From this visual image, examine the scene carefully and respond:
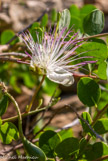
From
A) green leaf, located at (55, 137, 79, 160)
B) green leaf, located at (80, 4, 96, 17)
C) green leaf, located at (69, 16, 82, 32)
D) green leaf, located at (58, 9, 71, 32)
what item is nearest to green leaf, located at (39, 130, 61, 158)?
green leaf, located at (55, 137, 79, 160)

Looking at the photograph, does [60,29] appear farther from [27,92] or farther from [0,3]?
[0,3]

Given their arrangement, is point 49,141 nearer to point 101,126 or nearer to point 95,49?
point 101,126

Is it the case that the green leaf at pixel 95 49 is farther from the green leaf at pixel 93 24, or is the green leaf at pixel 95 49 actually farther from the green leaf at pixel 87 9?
the green leaf at pixel 87 9

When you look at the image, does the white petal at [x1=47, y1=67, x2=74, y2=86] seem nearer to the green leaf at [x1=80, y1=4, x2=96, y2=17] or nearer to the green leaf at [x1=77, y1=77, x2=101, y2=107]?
the green leaf at [x1=77, y1=77, x2=101, y2=107]

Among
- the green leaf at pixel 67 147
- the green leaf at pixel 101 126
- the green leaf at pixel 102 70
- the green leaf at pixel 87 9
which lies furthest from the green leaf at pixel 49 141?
the green leaf at pixel 87 9

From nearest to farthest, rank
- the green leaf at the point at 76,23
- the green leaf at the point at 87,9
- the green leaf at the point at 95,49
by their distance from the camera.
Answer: the green leaf at the point at 95,49 < the green leaf at the point at 76,23 < the green leaf at the point at 87,9

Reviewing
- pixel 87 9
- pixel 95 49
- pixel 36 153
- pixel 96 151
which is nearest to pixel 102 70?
pixel 95 49
